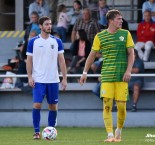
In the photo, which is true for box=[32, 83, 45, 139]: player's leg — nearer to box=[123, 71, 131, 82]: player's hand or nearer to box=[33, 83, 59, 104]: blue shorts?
box=[33, 83, 59, 104]: blue shorts

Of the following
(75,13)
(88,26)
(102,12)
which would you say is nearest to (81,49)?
(88,26)

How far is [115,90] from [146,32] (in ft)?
29.1

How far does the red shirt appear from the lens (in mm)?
22141

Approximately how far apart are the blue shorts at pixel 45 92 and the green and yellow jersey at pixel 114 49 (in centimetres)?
134

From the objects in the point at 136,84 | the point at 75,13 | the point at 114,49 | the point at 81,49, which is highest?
the point at 75,13

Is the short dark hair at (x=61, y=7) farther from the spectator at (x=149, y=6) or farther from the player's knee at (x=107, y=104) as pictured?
the player's knee at (x=107, y=104)

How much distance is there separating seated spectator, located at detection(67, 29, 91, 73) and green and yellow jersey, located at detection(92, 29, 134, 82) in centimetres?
765

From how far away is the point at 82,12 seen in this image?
2325cm

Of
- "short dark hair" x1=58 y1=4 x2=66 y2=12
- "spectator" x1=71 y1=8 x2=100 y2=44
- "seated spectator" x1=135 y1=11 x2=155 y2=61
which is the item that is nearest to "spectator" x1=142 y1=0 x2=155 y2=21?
"seated spectator" x1=135 y1=11 x2=155 y2=61

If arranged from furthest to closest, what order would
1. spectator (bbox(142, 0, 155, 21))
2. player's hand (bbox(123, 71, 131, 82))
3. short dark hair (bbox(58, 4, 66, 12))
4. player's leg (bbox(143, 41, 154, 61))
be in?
short dark hair (bbox(58, 4, 66, 12)) < spectator (bbox(142, 0, 155, 21)) < player's leg (bbox(143, 41, 154, 61)) < player's hand (bbox(123, 71, 131, 82))

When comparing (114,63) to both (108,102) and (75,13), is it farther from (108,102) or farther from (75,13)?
(75,13)

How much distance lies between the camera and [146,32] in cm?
2212

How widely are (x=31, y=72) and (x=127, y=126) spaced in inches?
239

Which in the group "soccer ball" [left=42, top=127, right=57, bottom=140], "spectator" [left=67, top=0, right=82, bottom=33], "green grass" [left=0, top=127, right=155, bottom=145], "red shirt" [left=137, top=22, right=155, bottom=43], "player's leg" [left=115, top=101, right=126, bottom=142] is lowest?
"green grass" [left=0, top=127, right=155, bottom=145]
